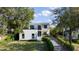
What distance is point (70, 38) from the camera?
511cm

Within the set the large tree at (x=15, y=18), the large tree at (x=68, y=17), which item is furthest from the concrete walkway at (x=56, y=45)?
the large tree at (x=15, y=18)

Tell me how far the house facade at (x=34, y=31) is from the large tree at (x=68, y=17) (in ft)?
0.63

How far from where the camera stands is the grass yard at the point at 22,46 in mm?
5090

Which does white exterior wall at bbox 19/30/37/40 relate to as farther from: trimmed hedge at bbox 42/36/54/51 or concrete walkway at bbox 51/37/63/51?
concrete walkway at bbox 51/37/63/51

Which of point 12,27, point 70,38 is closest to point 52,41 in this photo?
point 70,38

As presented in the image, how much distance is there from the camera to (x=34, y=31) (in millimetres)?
5094

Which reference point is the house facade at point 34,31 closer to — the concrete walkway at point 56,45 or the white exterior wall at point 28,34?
the white exterior wall at point 28,34

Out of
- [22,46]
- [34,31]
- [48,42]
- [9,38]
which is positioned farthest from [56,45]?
[9,38]

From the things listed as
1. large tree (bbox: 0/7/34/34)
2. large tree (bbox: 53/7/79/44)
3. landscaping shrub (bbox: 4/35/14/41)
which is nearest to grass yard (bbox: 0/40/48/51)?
landscaping shrub (bbox: 4/35/14/41)

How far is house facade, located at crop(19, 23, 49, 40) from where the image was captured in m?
5.08
